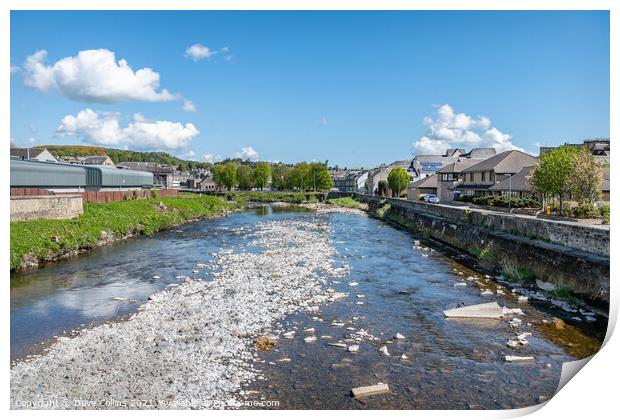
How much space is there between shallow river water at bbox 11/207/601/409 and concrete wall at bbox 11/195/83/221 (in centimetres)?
401

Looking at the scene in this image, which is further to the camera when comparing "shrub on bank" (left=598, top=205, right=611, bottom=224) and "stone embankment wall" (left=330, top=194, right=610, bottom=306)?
"shrub on bank" (left=598, top=205, right=611, bottom=224)

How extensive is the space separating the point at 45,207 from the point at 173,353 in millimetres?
18598

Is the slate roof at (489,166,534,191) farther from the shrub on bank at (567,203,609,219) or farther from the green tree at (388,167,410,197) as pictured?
the green tree at (388,167,410,197)

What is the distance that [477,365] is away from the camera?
9906 mm

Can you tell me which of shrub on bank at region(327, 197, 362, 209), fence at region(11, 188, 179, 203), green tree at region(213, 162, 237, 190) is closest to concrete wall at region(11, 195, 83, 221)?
fence at region(11, 188, 179, 203)


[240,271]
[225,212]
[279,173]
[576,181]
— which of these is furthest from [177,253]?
[279,173]

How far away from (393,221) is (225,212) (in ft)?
74.1

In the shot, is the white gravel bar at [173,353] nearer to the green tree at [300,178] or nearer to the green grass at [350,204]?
the green grass at [350,204]

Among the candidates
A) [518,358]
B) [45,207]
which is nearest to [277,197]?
[45,207]

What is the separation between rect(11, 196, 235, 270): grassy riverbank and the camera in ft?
67.7

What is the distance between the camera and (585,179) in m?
26.3

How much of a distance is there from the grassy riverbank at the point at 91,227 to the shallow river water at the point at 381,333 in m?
1.19

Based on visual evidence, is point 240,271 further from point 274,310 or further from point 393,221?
point 393,221

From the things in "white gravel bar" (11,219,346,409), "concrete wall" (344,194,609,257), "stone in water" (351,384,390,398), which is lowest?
"stone in water" (351,384,390,398)
